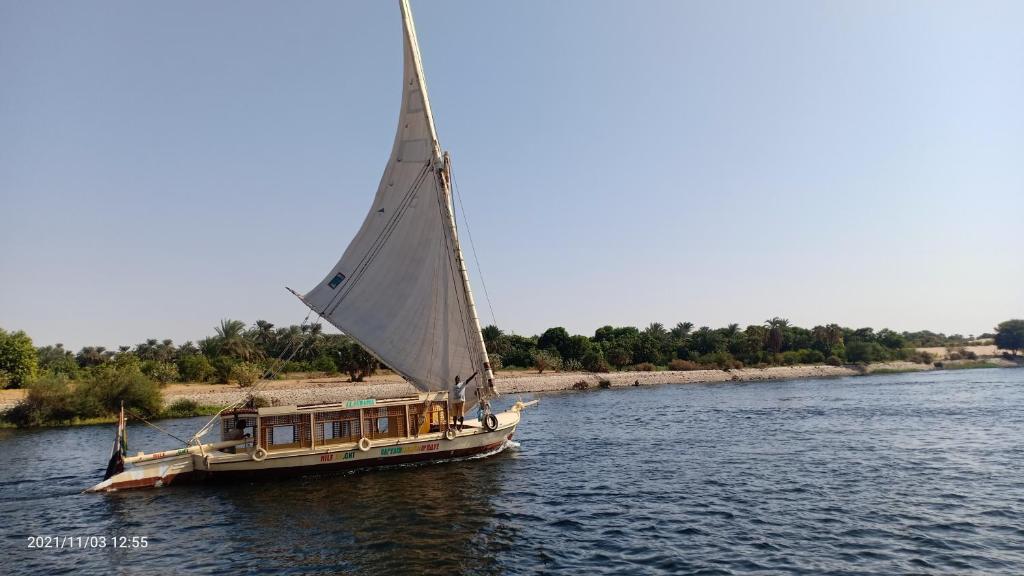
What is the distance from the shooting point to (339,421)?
1187 inches

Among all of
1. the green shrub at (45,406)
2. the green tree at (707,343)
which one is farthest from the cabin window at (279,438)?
the green tree at (707,343)

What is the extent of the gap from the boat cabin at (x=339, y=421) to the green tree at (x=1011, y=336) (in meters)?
175

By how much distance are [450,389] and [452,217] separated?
961 cm

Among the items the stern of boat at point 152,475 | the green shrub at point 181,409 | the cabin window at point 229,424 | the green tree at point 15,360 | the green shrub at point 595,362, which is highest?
the green tree at point 15,360

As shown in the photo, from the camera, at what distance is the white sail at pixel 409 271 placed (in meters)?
33.1

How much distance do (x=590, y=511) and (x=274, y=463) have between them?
1507 centimetres

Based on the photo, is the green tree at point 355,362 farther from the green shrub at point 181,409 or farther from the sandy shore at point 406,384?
the green shrub at point 181,409

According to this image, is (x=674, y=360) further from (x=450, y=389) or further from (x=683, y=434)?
(x=450, y=389)

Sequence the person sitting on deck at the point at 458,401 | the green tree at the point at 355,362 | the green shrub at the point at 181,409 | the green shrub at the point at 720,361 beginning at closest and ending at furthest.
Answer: the person sitting on deck at the point at 458,401 → the green shrub at the point at 181,409 → the green tree at the point at 355,362 → the green shrub at the point at 720,361

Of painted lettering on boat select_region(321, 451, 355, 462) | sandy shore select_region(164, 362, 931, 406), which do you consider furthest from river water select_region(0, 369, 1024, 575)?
sandy shore select_region(164, 362, 931, 406)

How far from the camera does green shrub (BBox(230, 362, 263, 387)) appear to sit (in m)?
78.4

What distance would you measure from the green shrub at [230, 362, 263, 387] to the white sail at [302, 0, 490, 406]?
5224 cm

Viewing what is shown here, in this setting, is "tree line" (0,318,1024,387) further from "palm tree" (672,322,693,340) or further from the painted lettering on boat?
the painted lettering on boat

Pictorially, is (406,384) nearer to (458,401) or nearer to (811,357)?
(458,401)
